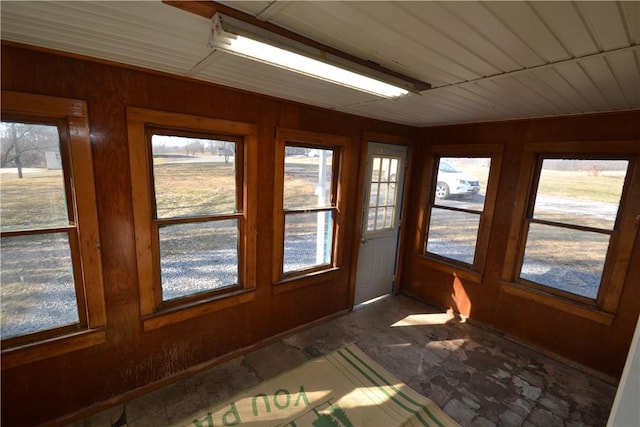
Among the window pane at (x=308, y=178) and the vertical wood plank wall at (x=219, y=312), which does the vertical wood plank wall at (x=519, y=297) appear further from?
the window pane at (x=308, y=178)

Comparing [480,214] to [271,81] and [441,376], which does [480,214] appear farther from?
[271,81]

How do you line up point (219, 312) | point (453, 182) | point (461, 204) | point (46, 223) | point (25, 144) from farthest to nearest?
1. point (453, 182)
2. point (461, 204)
3. point (219, 312)
4. point (46, 223)
5. point (25, 144)

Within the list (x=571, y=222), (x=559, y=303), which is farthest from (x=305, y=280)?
(x=571, y=222)

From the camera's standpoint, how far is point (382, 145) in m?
3.39

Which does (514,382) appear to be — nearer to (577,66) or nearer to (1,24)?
(577,66)

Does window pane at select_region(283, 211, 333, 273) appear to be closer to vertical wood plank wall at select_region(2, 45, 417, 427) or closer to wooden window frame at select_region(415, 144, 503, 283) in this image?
vertical wood plank wall at select_region(2, 45, 417, 427)

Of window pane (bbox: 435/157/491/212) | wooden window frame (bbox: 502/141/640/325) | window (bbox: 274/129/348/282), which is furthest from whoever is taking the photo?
window pane (bbox: 435/157/491/212)

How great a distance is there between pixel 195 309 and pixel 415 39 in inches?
94.4

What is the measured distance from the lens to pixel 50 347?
177 centimetres

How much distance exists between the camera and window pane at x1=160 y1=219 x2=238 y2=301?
7.20 ft

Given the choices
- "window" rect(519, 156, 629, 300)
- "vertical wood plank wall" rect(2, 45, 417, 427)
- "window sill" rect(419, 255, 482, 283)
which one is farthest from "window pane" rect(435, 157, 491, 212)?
"vertical wood plank wall" rect(2, 45, 417, 427)

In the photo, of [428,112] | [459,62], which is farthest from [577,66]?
[428,112]

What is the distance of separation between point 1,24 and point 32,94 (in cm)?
41

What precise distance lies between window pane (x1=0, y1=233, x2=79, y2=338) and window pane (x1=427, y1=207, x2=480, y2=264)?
3.74 metres
